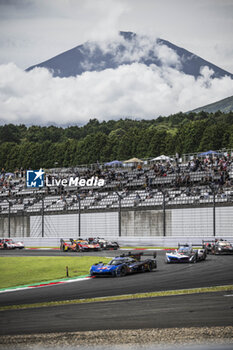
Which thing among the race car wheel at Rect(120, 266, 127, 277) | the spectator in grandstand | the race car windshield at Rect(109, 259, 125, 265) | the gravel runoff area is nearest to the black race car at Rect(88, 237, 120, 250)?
the spectator in grandstand

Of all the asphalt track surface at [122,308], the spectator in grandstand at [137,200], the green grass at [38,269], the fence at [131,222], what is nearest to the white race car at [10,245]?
the fence at [131,222]

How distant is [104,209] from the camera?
45.9 meters

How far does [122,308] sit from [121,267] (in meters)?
8.69

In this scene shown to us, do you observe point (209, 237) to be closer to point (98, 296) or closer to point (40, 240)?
point (40, 240)

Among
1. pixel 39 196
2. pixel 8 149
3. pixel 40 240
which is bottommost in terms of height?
pixel 40 240

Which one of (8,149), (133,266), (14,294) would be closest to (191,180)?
(133,266)

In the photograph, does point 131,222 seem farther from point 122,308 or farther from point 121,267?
point 122,308

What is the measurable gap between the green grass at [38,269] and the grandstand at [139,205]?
11.5 meters

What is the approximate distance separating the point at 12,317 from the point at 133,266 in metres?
10.3

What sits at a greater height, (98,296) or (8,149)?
(8,149)

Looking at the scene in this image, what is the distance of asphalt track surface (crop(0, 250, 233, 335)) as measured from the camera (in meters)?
11.4

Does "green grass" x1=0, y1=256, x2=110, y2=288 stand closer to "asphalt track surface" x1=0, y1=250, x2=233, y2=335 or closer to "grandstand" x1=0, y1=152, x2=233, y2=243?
"asphalt track surface" x1=0, y1=250, x2=233, y2=335

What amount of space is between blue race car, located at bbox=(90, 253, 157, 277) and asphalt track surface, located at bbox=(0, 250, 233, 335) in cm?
91
